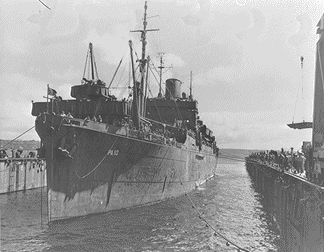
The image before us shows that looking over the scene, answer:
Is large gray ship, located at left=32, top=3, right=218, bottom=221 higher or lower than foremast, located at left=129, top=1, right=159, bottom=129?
lower

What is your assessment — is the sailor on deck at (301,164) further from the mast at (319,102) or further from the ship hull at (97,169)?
the ship hull at (97,169)

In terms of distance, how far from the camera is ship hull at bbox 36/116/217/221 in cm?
1284

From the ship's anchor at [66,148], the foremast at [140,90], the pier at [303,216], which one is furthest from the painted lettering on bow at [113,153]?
the pier at [303,216]

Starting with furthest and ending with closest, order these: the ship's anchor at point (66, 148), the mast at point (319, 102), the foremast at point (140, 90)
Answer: the foremast at point (140, 90)
the ship's anchor at point (66, 148)
the mast at point (319, 102)

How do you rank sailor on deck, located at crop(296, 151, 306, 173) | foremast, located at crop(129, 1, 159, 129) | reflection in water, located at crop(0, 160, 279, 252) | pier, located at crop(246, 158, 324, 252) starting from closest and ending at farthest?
1. pier, located at crop(246, 158, 324, 252)
2. reflection in water, located at crop(0, 160, 279, 252)
3. sailor on deck, located at crop(296, 151, 306, 173)
4. foremast, located at crop(129, 1, 159, 129)

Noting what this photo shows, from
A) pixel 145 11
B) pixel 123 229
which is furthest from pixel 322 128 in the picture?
pixel 145 11

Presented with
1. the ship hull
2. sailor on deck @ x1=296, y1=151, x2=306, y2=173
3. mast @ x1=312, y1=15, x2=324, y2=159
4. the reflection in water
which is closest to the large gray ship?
the ship hull

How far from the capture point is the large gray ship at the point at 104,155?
12.8 metres

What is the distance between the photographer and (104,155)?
45.6 ft

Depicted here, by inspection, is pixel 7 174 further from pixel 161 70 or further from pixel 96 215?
pixel 161 70

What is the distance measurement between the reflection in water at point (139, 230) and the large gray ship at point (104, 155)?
82cm

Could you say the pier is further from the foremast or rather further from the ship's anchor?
the ship's anchor

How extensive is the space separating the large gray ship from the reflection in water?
0.82 m

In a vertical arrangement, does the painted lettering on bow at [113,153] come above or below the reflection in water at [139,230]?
above
